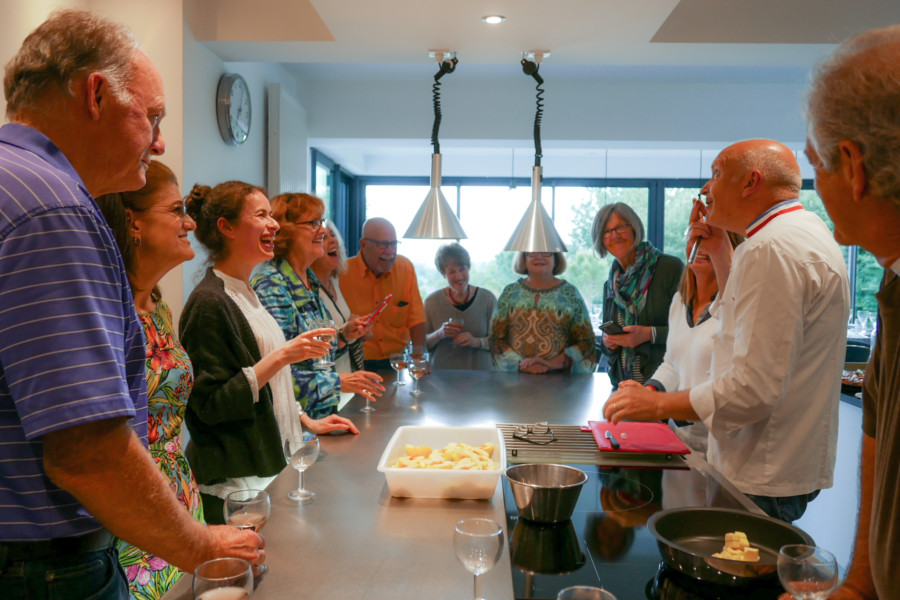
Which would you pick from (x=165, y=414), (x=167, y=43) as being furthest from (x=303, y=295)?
(x=167, y=43)

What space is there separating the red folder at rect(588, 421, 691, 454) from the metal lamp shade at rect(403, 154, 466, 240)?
1.63 m

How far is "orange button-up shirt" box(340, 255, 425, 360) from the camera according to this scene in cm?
414

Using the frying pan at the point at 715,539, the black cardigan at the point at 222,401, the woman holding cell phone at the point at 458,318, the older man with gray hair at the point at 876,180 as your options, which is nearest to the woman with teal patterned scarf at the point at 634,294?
the woman holding cell phone at the point at 458,318

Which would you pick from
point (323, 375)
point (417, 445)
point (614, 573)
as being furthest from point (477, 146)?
point (614, 573)

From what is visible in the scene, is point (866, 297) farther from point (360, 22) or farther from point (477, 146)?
point (360, 22)

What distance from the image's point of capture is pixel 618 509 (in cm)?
159

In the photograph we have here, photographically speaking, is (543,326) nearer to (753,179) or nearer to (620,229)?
(620,229)

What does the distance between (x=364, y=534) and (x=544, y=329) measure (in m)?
2.50

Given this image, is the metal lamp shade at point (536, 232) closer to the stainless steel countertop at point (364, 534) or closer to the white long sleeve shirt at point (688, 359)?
the white long sleeve shirt at point (688, 359)

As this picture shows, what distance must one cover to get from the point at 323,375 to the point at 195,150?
172 cm

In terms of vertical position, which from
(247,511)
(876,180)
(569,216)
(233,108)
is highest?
(233,108)

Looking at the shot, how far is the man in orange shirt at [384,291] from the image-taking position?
4109 mm

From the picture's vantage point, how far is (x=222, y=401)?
198cm

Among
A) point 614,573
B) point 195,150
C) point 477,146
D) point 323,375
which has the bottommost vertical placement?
point 614,573
